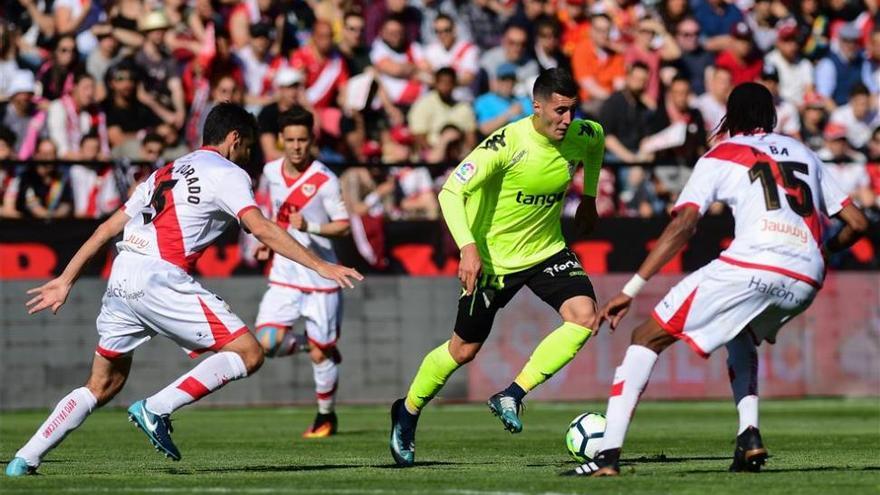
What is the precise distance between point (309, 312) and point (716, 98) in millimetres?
8666

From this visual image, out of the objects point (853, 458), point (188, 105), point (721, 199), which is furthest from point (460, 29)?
point (721, 199)

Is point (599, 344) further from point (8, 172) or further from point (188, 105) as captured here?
point (8, 172)

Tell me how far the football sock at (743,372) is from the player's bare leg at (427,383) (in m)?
1.87

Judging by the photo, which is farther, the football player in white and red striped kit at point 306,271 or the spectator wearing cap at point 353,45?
the spectator wearing cap at point 353,45

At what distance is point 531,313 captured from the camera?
20.6 metres

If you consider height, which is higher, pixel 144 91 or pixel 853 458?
pixel 144 91

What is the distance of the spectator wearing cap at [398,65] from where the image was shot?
22.6 m

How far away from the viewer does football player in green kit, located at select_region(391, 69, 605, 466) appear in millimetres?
11453

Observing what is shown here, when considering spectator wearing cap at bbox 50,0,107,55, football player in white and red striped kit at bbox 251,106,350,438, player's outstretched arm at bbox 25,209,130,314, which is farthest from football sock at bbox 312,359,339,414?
spectator wearing cap at bbox 50,0,107,55

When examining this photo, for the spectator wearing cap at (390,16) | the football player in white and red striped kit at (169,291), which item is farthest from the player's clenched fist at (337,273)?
the spectator wearing cap at (390,16)

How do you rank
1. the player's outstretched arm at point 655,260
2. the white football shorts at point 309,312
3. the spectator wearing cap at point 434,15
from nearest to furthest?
1. the player's outstretched arm at point 655,260
2. the white football shorts at point 309,312
3. the spectator wearing cap at point 434,15

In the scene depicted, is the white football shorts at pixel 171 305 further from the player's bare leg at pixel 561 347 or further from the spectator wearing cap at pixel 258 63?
the spectator wearing cap at pixel 258 63

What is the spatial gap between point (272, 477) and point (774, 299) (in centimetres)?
321

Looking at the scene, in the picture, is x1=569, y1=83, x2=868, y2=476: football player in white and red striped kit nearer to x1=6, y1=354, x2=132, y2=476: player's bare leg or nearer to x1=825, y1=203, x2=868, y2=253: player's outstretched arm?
x1=825, y1=203, x2=868, y2=253: player's outstretched arm
